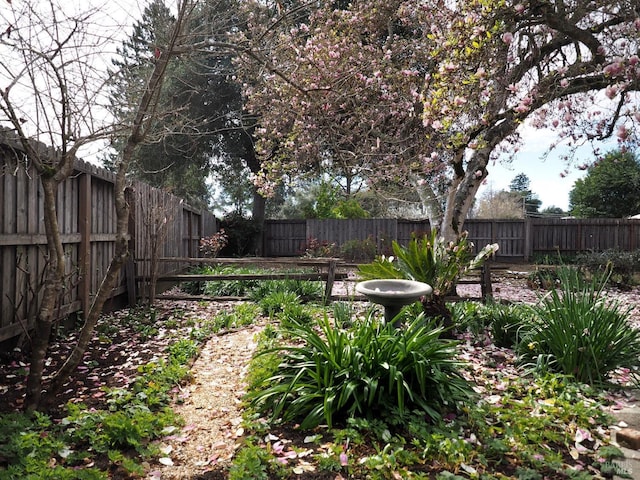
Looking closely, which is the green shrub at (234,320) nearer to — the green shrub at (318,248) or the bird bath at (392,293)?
the bird bath at (392,293)

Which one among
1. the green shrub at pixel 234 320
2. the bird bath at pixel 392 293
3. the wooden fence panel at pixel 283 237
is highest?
the wooden fence panel at pixel 283 237

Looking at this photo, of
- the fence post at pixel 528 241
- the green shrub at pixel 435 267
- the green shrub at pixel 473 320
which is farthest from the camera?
the fence post at pixel 528 241

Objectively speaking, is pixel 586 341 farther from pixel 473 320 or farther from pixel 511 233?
pixel 511 233

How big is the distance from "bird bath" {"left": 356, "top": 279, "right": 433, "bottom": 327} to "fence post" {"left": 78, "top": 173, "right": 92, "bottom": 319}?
10.3ft

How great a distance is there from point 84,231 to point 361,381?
3.80 meters

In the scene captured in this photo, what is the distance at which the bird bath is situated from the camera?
140 inches

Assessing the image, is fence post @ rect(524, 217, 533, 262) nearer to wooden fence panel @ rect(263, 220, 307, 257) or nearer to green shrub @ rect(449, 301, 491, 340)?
wooden fence panel @ rect(263, 220, 307, 257)

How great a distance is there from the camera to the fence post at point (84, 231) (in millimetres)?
5043

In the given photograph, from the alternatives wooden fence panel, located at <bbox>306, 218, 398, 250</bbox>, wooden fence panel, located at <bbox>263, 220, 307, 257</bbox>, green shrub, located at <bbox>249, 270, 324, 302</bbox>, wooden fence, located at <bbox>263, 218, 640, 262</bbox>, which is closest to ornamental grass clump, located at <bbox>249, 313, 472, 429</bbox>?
green shrub, located at <bbox>249, 270, 324, 302</bbox>

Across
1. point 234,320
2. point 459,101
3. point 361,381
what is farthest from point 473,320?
point 234,320

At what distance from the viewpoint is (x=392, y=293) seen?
3.56m

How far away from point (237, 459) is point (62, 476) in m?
0.74

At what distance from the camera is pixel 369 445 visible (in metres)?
2.43

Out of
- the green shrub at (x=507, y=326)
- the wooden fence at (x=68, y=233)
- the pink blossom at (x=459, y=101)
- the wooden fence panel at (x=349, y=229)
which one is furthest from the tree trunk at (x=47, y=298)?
the wooden fence panel at (x=349, y=229)
